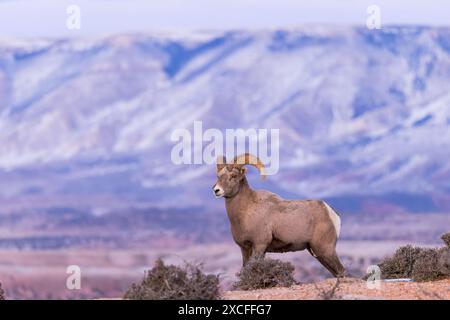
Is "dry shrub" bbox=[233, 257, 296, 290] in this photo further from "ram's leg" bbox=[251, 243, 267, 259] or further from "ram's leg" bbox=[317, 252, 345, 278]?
"ram's leg" bbox=[317, 252, 345, 278]

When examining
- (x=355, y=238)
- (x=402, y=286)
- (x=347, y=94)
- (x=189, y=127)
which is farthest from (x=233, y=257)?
(x=402, y=286)

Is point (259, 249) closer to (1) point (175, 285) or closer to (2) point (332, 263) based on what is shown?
(2) point (332, 263)

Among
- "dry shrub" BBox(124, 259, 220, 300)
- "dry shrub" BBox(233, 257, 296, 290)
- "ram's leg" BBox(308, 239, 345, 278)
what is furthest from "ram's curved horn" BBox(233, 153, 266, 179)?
"dry shrub" BBox(124, 259, 220, 300)

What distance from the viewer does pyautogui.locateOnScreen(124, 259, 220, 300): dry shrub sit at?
1689 centimetres

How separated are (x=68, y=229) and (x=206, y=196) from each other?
45.2ft

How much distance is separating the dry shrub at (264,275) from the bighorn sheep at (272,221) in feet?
7.05

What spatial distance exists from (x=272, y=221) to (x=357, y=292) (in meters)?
4.69

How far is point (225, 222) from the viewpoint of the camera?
128125 millimetres

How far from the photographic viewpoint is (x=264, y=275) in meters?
20.1

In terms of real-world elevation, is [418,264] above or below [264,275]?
above

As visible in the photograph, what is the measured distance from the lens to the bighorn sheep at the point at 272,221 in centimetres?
2252

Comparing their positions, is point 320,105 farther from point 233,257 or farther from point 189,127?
point 233,257

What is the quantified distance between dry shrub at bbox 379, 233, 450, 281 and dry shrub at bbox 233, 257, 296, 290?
194cm
